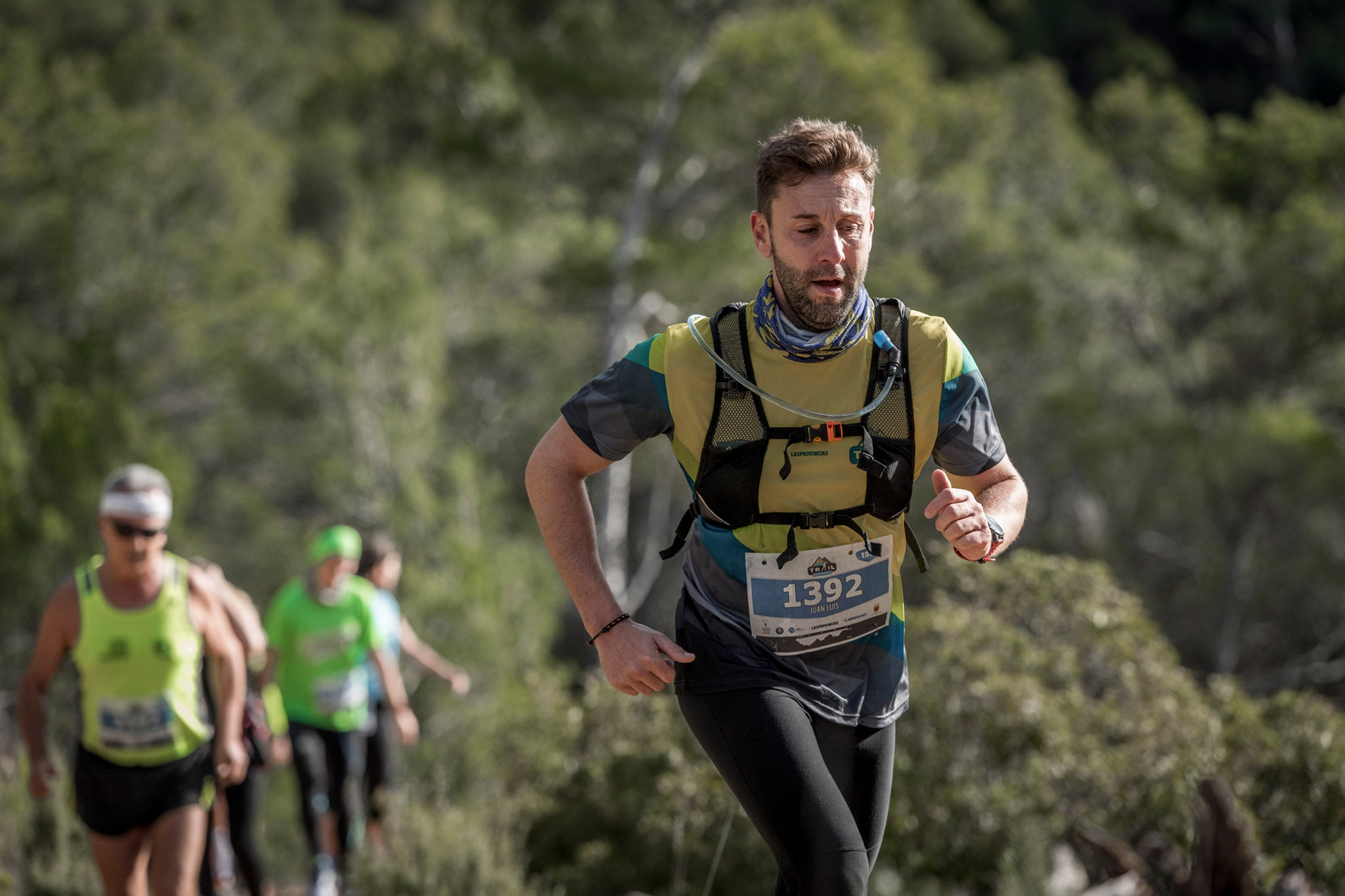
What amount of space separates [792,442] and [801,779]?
58 cm

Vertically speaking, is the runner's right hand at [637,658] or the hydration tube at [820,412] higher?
the hydration tube at [820,412]

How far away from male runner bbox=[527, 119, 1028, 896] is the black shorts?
1993 millimetres

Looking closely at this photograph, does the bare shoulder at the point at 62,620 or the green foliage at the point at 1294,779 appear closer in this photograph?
the bare shoulder at the point at 62,620

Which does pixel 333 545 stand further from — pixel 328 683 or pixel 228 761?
pixel 228 761

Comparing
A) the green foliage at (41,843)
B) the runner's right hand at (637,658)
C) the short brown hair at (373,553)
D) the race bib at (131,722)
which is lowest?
the green foliage at (41,843)

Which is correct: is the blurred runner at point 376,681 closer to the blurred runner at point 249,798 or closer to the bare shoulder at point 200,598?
the blurred runner at point 249,798

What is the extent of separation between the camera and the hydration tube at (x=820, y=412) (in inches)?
88.7

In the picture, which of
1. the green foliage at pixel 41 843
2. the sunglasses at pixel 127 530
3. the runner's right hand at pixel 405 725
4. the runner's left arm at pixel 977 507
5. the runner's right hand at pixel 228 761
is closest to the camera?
the runner's left arm at pixel 977 507

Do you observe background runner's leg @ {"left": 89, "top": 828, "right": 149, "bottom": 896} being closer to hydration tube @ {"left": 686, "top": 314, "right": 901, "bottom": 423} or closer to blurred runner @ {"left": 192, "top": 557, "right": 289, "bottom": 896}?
blurred runner @ {"left": 192, "top": 557, "right": 289, "bottom": 896}

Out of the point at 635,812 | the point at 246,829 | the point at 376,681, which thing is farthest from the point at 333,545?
the point at 635,812

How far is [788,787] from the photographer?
217 cm

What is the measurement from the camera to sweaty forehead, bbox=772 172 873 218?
2256mm

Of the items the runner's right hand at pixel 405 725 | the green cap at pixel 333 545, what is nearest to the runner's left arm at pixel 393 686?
the runner's right hand at pixel 405 725

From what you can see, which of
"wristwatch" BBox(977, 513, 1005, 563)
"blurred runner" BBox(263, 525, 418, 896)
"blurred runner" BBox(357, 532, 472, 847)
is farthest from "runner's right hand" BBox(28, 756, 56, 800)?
"wristwatch" BBox(977, 513, 1005, 563)
